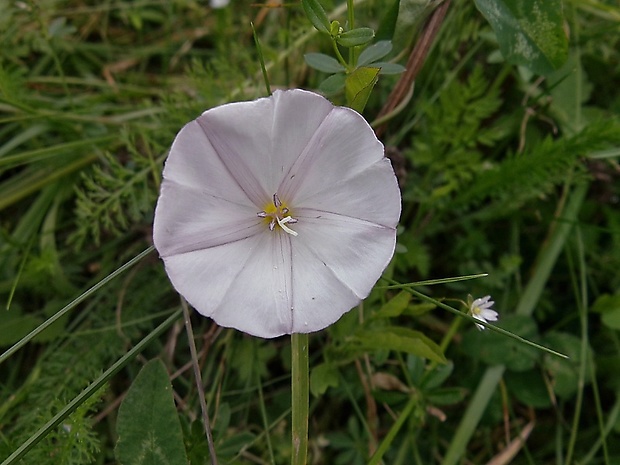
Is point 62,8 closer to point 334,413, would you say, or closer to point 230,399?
point 230,399

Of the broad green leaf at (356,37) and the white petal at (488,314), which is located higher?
the broad green leaf at (356,37)

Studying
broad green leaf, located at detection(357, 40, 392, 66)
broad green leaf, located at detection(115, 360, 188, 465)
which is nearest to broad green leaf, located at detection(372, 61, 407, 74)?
broad green leaf, located at detection(357, 40, 392, 66)

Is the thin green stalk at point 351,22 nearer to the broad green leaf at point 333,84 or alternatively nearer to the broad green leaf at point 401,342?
the broad green leaf at point 333,84

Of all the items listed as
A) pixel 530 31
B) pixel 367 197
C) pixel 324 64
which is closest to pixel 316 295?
pixel 367 197

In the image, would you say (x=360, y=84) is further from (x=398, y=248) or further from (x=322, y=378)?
(x=322, y=378)

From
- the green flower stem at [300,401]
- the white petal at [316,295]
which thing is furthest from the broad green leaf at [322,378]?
the white petal at [316,295]

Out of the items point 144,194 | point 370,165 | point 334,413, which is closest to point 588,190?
point 334,413
